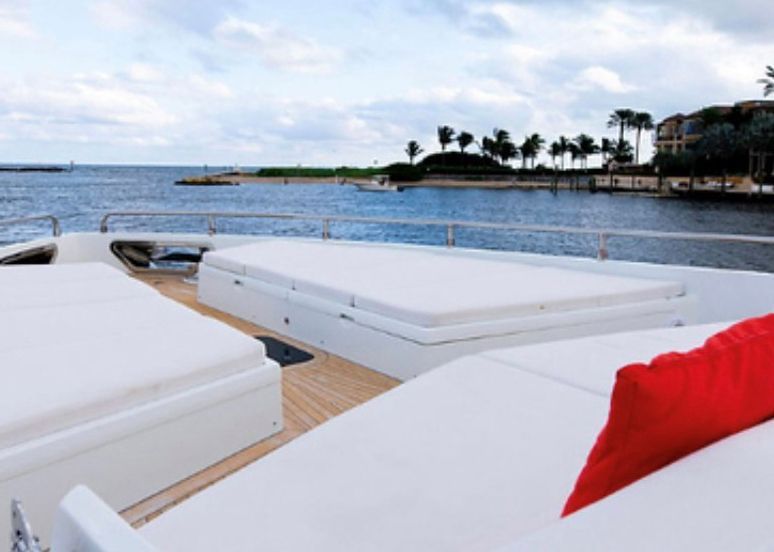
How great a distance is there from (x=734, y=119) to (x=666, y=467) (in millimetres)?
71152

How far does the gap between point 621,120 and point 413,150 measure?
96.7 ft

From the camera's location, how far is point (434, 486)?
1581mm

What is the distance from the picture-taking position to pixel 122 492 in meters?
2.18

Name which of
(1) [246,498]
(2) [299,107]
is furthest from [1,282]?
(2) [299,107]

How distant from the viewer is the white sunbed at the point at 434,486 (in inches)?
36.8

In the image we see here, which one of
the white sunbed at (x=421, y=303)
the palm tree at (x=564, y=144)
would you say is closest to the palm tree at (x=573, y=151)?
the palm tree at (x=564, y=144)

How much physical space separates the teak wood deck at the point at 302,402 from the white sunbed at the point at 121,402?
0.04 metres

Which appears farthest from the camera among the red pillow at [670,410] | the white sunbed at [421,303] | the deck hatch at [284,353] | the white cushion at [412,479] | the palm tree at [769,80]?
the palm tree at [769,80]

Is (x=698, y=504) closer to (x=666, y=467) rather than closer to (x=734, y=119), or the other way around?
(x=666, y=467)

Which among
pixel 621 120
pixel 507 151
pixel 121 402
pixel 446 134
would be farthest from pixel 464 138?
pixel 121 402

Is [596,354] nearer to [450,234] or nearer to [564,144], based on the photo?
[450,234]

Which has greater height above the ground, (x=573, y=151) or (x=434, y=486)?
(x=573, y=151)

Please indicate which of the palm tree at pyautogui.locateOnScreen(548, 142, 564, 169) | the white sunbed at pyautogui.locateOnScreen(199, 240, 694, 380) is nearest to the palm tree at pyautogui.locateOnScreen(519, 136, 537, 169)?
the palm tree at pyautogui.locateOnScreen(548, 142, 564, 169)

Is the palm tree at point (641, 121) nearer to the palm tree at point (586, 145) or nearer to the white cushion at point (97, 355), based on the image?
Answer: the palm tree at point (586, 145)
